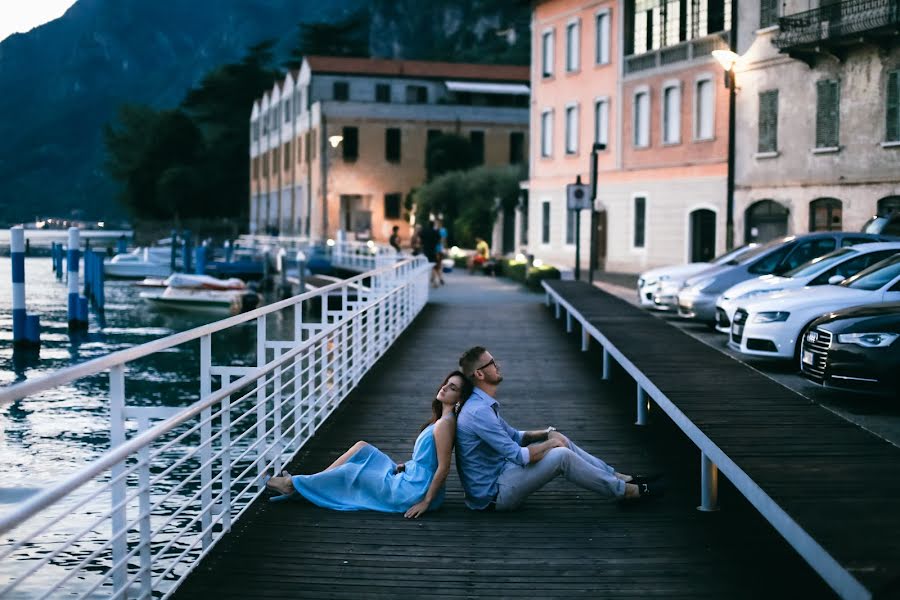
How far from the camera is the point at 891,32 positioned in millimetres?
30641

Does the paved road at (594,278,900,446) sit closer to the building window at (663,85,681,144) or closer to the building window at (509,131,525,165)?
the building window at (663,85,681,144)

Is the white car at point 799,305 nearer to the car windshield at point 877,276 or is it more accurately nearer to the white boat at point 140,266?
the car windshield at point 877,276

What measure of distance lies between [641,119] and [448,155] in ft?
100

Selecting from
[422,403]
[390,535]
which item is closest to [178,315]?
[422,403]

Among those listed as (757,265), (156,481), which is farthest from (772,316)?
(156,481)

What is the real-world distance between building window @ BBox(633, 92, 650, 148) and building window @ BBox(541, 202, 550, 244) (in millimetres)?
8191

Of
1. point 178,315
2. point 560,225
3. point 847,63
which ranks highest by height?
point 847,63

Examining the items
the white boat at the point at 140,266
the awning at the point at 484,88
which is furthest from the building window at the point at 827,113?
the awning at the point at 484,88

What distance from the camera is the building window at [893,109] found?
31359 millimetres

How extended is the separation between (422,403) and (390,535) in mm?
6130

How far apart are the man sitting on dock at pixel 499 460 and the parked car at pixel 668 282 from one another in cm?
1600

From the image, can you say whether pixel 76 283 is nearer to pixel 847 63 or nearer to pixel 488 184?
pixel 847 63

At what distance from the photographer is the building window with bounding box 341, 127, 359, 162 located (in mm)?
76250

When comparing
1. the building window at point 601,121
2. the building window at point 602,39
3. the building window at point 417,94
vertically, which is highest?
the building window at point 417,94
